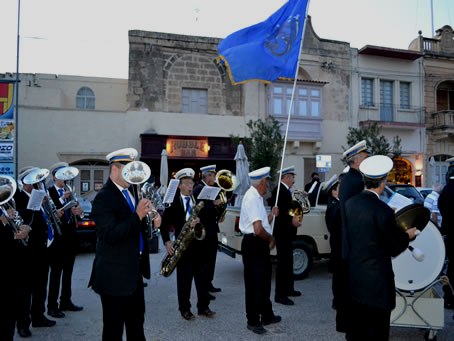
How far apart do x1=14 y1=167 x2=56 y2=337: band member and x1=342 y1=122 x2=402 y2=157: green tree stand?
58.9ft

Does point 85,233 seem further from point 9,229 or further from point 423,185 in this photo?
point 423,185

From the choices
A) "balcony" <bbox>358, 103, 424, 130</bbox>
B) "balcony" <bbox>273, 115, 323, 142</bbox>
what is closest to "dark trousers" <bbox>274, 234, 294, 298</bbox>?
"balcony" <bbox>273, 115, 323, 142</bbox>

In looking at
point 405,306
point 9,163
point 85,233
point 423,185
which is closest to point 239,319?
point 405,306

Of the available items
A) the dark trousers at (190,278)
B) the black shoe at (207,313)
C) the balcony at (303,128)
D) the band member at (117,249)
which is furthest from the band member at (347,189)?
the balcony at (303,128)

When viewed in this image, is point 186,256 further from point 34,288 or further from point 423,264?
point 423,264

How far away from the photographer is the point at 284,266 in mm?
6469

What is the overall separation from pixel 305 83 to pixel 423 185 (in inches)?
370

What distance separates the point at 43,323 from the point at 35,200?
163 centimetres

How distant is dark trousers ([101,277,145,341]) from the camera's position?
3500 mm

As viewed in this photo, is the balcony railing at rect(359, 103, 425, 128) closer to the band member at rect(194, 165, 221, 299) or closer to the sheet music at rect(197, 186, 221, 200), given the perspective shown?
the band member at rect(194, 165, 221, 299)

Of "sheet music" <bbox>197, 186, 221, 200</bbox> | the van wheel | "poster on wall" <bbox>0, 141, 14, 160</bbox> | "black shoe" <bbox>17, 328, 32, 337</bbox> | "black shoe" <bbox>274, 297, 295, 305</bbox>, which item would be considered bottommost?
"black shoe" <bbox>17, 328, 32, 337</bbox>

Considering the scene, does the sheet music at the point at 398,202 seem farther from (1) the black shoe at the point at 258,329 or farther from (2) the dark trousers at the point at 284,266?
(2) the dark trousers at the point at 284,266

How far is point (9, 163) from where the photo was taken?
1680 centimetres

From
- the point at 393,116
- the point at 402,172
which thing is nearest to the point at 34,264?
the point at 393,116
